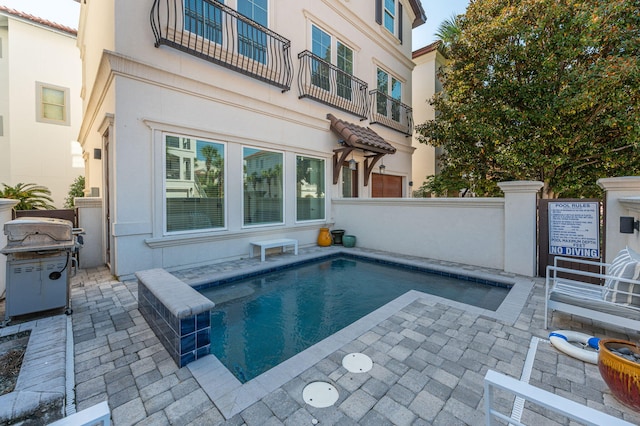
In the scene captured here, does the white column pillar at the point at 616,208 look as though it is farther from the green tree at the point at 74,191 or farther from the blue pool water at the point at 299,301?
the green tree at the point at 74,191

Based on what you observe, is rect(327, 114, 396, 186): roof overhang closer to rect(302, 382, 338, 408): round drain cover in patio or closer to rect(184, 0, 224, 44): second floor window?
rect(184, 0, 224, 44): second floor window

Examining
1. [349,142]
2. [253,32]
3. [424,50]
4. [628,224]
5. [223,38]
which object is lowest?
[628,224]

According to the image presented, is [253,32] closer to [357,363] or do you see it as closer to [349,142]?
[349,142]

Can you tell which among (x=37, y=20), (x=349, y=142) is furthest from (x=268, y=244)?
(x=37, y=20)

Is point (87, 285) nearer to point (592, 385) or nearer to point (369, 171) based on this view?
point (592, 385)

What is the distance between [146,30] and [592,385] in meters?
8.18

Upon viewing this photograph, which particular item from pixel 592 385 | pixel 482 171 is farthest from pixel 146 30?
pixel 482 171

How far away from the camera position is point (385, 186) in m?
11.9

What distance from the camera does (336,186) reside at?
9633mm

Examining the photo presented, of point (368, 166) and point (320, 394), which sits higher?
point (368, 166)

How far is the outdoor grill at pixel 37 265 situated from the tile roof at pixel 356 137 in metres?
6.87

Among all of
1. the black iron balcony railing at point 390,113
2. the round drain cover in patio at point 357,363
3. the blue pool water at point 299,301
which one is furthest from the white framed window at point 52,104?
the round drain cover in patio at point 357,363

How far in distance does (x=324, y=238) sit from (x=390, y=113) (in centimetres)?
654

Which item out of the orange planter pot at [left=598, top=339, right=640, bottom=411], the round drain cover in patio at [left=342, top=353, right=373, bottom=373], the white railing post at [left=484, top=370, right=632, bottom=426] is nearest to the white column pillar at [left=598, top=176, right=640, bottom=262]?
the orange planter pot at [left=598, top=339, right=640, bottom=411]
